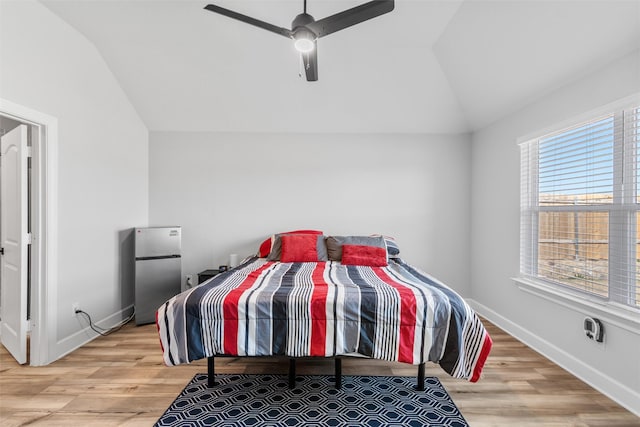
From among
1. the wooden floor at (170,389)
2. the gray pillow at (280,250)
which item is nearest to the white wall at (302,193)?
the gray pillow at (280,250)

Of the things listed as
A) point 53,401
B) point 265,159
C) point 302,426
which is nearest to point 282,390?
point 302,426

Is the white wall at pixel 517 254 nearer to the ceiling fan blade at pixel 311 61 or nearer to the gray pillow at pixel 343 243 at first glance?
the gray pillow at pixel 343 243

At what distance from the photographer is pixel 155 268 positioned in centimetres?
336

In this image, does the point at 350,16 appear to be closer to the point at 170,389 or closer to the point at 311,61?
the point at 311,61

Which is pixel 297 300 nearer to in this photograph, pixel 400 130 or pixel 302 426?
pixel 302 426

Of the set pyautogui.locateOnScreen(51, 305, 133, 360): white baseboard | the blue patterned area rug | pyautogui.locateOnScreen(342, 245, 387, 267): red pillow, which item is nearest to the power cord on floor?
pyautogui.locateOnScreen(51, 305, 133, 360): white baseboard

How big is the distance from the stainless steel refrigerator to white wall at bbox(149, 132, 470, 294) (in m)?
0.39

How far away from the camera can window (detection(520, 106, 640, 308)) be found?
1.94 meters

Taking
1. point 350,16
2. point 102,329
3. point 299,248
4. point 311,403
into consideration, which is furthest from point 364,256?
point 102,329

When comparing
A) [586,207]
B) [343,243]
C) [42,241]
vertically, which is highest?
[586,207]

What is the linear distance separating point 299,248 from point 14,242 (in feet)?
8.04

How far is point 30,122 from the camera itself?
2277 mm

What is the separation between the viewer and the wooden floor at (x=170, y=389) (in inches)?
70.2

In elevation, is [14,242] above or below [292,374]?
above
